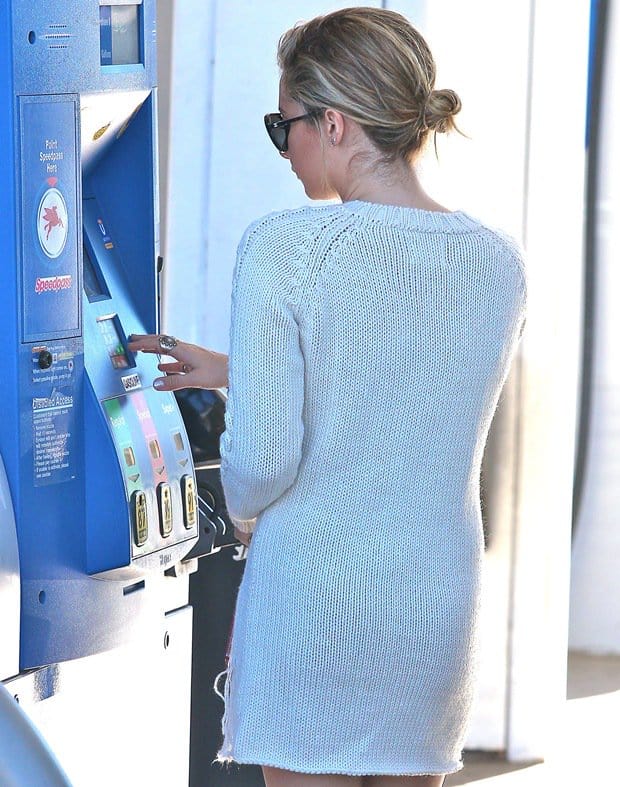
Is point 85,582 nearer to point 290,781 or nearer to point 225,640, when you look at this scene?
point 290,781

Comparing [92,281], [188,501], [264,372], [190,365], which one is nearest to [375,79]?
[264,372]

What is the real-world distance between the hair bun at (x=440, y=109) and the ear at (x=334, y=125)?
118 millimetres

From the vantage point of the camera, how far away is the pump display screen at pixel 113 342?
228cm

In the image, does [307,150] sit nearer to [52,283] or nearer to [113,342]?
[52,283]

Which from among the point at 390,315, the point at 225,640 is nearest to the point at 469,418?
the point at 390,315

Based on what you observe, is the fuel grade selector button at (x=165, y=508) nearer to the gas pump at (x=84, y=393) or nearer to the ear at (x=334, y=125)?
the gas pump at (x=84, y=393)

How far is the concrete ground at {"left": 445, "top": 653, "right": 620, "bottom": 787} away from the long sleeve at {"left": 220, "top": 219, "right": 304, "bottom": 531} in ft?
8.26

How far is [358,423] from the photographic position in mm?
1734

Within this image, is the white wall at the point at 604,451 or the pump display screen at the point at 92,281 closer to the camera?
the pump display screen at the point at 92,281

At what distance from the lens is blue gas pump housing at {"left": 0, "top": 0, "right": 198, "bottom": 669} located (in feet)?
6.53

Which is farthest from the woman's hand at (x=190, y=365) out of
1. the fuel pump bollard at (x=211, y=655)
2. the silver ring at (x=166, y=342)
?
the fuel pump bollard at (x=211, y=655)

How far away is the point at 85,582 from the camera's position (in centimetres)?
220

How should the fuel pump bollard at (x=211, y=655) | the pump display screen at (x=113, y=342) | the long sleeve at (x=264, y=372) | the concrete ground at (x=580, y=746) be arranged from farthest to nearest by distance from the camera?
the concrete ground at (x=580, y=746)
the fuel pump bollard at (x=211, y=655)
the pump display screen at (x=113, y=342)
the long sleeve at (x=264, y=372)

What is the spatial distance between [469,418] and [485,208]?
2147mm
